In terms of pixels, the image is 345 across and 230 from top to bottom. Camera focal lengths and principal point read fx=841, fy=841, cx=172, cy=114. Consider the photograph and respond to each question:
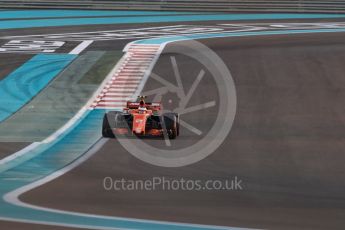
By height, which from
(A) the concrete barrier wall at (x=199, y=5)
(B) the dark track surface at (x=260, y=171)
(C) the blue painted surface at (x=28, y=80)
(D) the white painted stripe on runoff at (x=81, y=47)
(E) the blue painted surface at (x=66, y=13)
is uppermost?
(A) the concrete barrier wall at (x=199, y=5)

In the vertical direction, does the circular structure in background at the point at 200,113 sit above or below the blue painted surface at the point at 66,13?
below

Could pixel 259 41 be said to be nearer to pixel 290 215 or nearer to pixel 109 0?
pixel 109 0

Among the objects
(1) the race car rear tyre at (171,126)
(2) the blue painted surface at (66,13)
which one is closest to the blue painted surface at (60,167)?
(1) the race car rear tyre at (171,126)

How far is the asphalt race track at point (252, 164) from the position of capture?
11023mm

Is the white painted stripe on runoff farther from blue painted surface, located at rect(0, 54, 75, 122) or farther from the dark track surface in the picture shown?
the dark track surface

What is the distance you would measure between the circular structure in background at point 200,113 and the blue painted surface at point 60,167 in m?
0.98

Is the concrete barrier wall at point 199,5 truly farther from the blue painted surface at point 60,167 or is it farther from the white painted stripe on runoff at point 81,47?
the blue painted surface at point 60,167

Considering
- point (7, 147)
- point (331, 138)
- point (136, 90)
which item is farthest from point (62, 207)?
point (136, 90)

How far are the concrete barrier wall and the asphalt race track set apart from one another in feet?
43.9

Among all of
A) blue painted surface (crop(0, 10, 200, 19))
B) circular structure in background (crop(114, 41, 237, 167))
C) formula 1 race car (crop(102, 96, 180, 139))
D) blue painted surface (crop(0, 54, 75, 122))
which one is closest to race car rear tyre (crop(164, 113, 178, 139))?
formula 1 race car (crop(102, 96, 180, 139))

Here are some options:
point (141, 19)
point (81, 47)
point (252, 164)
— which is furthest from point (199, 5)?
point (252, 164)

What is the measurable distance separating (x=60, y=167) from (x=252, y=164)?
3237 mm

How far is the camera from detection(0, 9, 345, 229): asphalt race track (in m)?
11.0

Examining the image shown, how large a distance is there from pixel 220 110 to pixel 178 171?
6.16 m
